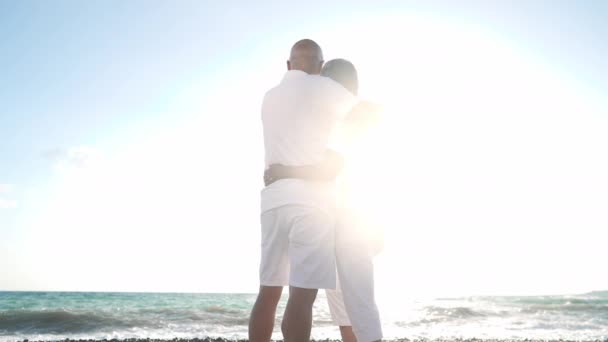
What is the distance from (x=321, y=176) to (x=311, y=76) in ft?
1.78

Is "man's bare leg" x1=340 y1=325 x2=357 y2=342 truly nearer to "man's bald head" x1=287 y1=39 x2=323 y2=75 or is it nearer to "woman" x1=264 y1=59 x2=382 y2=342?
"woman" x1=264 y1=59 x2=382 y2=342

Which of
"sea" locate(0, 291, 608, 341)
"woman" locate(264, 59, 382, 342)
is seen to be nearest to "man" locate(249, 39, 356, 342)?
"woman" locate(264, 59, 382, 342)

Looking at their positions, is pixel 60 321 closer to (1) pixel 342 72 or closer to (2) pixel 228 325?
(2) pixel 228 325

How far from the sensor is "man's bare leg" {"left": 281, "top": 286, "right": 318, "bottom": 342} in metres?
2.54

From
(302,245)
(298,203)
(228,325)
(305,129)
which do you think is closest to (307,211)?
(298,203)

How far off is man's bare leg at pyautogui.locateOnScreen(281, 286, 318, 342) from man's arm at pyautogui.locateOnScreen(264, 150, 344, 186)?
1.88 feet

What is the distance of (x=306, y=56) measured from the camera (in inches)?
110

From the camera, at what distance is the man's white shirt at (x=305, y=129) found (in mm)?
2574

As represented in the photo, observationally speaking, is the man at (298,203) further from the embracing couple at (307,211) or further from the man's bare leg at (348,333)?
the man's bare leg at (348,333)

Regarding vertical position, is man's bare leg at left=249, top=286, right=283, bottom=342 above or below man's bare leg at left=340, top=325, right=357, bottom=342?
above

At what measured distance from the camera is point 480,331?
1469 centimetres

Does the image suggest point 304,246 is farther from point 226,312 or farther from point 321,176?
point 226,312

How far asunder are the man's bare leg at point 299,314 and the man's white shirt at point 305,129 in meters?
0.45

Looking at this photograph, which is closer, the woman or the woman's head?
the woman
